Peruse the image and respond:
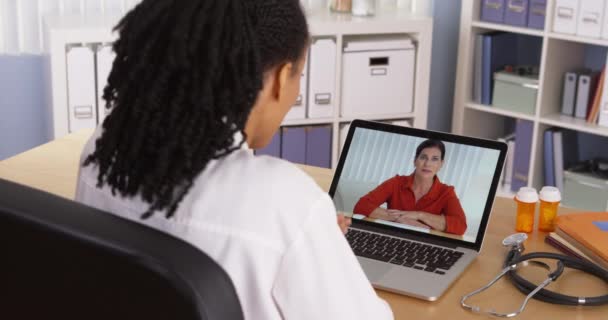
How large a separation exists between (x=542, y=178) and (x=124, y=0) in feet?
5.87

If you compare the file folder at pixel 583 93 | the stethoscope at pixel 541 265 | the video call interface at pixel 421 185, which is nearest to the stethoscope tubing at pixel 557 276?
the stethoscope at pixel 541 265

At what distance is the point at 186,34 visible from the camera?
100 centimetres

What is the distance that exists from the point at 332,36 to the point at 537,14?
0.79 metres

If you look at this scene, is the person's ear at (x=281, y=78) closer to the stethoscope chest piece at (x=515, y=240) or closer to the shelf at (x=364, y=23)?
the stethoscope chest piece at (x=515, y=240)

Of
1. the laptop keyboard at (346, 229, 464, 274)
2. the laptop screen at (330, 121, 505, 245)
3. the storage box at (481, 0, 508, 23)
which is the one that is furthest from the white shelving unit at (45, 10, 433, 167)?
the laptop keyboard at (346, 229, 464, 274)

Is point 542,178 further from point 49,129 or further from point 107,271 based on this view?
point 107,271

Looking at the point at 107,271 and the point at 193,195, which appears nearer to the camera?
the point at 107,271

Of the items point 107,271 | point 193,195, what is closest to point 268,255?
point 193,195

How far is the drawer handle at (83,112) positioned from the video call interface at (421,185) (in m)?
1.76

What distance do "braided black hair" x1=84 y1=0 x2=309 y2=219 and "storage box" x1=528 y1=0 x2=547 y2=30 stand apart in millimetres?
2664

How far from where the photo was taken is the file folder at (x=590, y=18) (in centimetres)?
336

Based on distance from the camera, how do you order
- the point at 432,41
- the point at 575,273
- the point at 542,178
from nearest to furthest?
the point at 575,273, the point at 542,178, the point at 432,41

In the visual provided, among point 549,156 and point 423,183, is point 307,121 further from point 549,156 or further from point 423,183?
point 423,183

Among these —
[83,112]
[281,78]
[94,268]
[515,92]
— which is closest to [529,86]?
[515,92]
